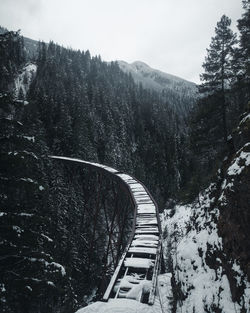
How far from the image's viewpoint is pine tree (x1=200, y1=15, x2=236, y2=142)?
17812mm

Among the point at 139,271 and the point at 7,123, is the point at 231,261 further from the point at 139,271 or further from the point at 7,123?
the point at 7,123

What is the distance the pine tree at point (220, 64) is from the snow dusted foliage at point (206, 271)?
13163 mm

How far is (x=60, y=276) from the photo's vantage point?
6363mm

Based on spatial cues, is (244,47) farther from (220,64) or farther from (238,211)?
(238,211)

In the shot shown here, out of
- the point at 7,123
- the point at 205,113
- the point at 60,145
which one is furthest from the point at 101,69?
the point at 7,123

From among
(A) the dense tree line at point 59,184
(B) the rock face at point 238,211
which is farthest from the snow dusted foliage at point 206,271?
(A) the dense tree line at point 59,184

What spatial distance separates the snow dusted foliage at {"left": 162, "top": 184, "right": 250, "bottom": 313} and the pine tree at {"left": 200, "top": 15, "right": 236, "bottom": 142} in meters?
13.2

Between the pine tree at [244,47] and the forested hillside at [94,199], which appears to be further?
the pine tree at [244,47]

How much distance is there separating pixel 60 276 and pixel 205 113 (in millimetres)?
15205

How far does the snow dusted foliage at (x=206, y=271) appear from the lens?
12.9ft

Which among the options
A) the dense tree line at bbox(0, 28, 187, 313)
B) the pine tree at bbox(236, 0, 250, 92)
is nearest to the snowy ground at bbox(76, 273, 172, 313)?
the dense tree line at bbox(0, 28, 187, 313)

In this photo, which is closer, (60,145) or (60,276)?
(60,276)

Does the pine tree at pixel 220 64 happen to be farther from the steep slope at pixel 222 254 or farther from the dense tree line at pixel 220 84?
the steep slope at pixel 222 254

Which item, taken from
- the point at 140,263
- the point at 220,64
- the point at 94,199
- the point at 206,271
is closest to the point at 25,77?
the point at 94,199
